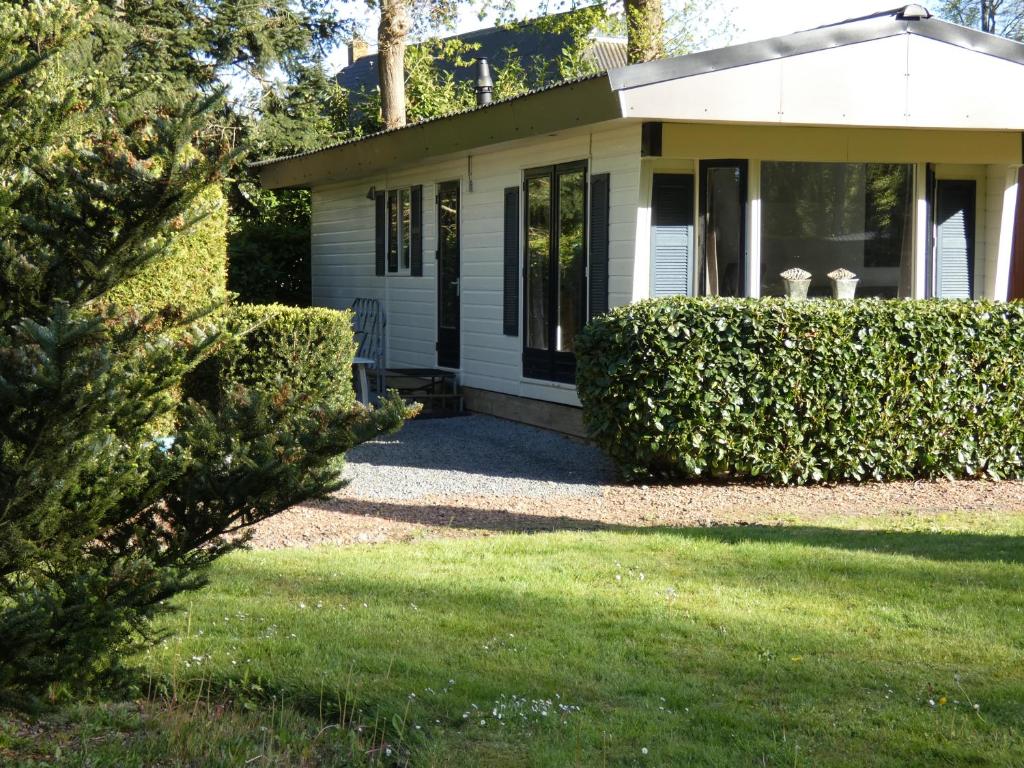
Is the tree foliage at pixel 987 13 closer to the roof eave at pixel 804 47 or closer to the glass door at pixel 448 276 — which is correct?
the glass door at pixel 448 276

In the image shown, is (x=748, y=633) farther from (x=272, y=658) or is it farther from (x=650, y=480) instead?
(x=650, y=480)

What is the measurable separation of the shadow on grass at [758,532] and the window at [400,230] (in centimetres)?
778

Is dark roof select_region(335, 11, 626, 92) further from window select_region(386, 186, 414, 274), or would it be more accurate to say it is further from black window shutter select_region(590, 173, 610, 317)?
black window shutter select_region(590, 173, 610, 317)

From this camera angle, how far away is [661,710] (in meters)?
4.36

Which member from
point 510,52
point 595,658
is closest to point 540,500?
point 595,658

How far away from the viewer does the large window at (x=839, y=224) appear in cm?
1144

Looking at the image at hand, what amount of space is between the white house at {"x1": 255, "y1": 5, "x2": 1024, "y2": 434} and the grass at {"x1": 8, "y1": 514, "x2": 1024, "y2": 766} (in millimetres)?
4448

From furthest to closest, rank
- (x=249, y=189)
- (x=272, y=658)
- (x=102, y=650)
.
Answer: (x=249, y=189) → (x=272, y=658) → (x=102, y=650)

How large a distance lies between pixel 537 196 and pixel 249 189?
12.0 metres

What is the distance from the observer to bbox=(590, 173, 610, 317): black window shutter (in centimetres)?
1142

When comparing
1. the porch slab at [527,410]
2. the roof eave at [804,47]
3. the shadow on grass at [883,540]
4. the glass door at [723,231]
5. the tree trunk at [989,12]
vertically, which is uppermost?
the tree trunk at [989,12]

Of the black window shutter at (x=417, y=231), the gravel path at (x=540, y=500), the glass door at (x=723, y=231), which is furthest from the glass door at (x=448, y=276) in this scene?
the glass door at (x=723, y=231)

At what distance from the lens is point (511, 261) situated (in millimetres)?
13305

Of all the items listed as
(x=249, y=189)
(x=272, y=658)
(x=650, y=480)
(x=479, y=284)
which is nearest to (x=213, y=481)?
(x=272, y=658)
